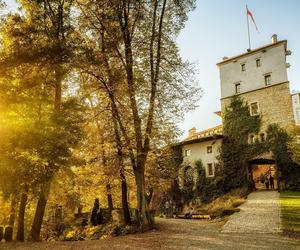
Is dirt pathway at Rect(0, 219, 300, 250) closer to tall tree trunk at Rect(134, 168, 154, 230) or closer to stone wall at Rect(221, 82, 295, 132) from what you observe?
tall tree trunk at Rect(134, 168, 154, 230)

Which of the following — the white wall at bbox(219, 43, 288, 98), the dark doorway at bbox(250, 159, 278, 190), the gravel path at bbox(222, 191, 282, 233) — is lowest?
the gravel path at bbox(222, 191, 282, 233)

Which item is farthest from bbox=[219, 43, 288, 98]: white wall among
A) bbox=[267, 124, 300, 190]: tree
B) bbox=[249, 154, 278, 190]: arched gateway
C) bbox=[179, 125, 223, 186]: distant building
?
bbox=[249, 154, 278, 190]: arched gateway

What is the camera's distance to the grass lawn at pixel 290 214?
43.2 ft

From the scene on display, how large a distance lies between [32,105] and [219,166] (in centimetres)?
2214

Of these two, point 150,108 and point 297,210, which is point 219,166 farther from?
point 150,108

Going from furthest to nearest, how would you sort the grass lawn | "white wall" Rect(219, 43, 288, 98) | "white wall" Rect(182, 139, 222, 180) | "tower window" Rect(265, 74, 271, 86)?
"white wall" Rect(182, 139, 222, 180) < "tower window" Rect(265, 74, 271, 86) < "white wall" Rect(219, 43, 288, 98) < the grass lawn

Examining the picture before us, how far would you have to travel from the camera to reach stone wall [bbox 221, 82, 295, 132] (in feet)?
94.6

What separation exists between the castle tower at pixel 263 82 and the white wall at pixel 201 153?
4.16 metres

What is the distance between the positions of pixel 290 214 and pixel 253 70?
18893 mm

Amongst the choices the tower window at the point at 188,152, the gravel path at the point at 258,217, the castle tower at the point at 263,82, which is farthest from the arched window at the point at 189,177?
the gravel path at the point at 258,217

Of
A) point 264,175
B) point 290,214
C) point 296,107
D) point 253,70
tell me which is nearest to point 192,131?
point 264,175

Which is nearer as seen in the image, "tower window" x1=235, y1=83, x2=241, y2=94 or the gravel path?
the gravel path

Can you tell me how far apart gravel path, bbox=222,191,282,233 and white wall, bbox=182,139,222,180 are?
7.82 meters

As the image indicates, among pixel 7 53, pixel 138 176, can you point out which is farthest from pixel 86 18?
pixel 138 176
